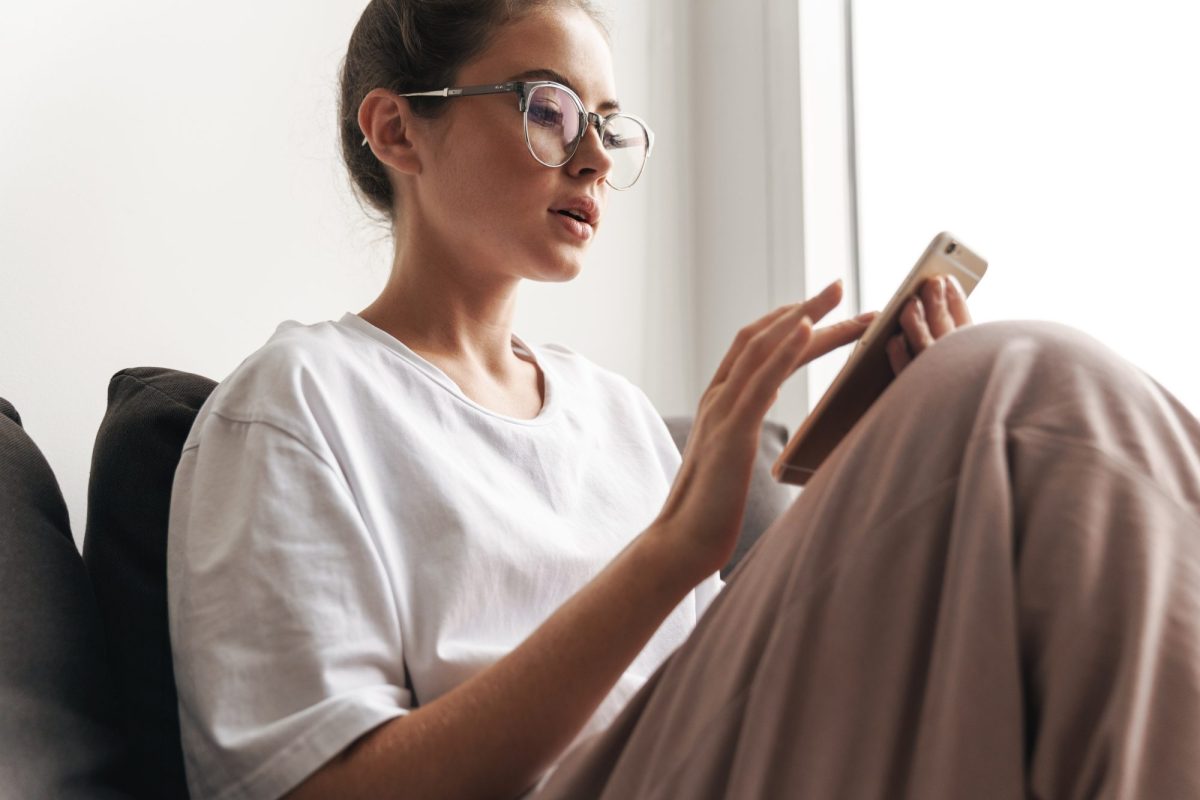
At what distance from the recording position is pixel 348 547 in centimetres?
99

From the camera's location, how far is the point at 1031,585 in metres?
0.63

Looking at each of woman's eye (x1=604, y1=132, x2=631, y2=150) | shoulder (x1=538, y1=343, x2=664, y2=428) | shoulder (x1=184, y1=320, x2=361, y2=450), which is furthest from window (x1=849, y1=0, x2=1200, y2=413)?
shoulder (x1=184, y1=320, x2=361, y2=450)

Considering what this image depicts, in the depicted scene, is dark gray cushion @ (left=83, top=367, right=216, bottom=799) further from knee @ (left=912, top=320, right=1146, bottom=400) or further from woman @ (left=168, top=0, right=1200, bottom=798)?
knee @ (left=912, top=320, right=1146, bottom=400)

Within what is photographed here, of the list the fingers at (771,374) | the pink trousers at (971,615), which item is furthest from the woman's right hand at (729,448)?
the pink trousers at (971,615)

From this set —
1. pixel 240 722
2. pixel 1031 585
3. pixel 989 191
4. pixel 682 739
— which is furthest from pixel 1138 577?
pixel 989 191

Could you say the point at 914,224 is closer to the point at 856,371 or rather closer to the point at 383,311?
the point at 383,311

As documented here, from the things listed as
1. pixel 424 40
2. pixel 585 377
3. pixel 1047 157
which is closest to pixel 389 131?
pixel 424 40

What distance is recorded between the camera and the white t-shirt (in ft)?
3.02

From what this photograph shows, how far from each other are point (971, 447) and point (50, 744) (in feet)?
2.32

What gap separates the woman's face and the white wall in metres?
0.44

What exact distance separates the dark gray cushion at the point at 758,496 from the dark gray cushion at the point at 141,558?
0.73m

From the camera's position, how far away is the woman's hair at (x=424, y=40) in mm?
1293

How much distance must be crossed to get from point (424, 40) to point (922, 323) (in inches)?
26.4

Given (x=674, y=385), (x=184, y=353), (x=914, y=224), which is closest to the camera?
(x=184, y=353)
